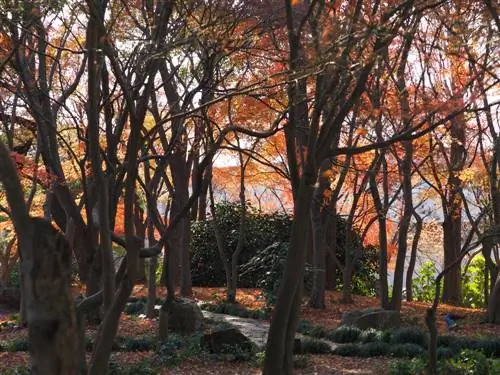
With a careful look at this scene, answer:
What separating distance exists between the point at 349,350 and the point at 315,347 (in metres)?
0.51

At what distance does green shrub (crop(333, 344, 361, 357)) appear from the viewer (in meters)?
10.2

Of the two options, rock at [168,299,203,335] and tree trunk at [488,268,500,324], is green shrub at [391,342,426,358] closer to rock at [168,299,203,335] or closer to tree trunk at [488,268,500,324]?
tree trunk at [488,268,500,324]

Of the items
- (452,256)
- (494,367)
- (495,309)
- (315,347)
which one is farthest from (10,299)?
(494,367)

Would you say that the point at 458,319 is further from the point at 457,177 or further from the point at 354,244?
the point at 354,244

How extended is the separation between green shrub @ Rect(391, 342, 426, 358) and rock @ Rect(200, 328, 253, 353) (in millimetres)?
2100

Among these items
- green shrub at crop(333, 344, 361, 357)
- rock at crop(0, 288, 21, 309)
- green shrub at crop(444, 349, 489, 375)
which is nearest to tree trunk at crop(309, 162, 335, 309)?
green shrub at crop(333, 344, 361, 357)

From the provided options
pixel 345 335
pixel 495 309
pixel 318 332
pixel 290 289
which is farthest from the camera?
pixel 495 309

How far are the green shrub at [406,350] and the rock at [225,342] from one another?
210 cm

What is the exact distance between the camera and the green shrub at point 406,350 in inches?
388

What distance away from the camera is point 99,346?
5.93 meters

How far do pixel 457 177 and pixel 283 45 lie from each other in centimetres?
555

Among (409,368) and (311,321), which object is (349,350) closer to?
(409,368)

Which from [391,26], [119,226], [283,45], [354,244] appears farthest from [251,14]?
[119,226]

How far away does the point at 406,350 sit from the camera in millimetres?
9930
